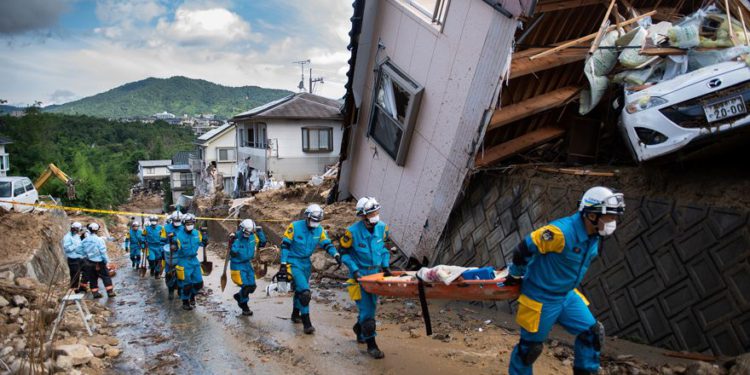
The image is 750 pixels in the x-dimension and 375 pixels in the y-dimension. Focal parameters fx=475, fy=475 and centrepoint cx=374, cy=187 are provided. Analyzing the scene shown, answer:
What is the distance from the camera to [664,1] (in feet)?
31.6

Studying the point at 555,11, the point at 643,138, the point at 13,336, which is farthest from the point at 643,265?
the point at 13,336

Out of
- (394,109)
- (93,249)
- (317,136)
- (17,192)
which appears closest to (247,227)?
(394,109)

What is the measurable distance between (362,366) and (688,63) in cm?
615

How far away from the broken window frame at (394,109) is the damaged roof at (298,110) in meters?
17.3

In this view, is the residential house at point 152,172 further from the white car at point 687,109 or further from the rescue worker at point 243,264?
the white car at point 687,109

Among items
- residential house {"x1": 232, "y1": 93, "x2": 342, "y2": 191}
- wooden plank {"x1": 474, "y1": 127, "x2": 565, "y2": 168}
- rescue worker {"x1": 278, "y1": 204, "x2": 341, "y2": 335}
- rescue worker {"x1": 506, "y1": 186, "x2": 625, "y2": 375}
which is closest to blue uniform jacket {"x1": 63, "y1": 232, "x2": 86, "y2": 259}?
rescue worker {"x1": 278, "y1": 204, "x2": 341, "y2": 335}

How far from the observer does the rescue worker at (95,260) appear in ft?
36.0

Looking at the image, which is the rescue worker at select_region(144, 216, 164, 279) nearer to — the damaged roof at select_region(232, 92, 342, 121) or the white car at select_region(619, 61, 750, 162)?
the white car at select_region(619, 61, 750, 162)

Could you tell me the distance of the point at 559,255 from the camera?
413 cm

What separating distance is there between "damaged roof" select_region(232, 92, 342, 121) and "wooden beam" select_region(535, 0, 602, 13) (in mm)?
20893

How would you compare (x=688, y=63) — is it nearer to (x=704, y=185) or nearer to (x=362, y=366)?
(x=704, y=185)

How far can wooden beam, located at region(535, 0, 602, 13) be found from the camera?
283 inches

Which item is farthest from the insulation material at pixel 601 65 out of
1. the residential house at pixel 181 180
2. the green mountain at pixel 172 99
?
the green mountain at pixel 172 99

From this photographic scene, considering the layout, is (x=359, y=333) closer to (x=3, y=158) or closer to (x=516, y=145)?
(x=516, y=145)
